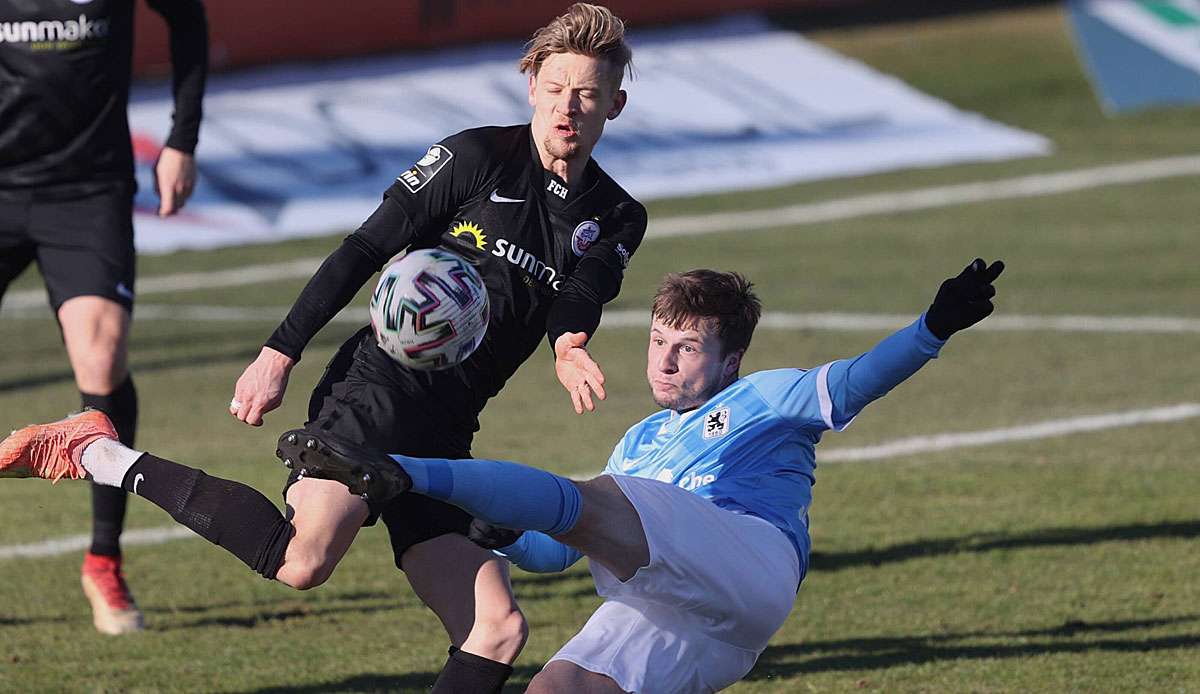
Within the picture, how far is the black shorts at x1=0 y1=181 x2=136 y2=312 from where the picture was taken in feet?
22.3

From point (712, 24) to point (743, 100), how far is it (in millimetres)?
1777

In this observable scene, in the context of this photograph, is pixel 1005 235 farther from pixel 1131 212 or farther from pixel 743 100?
pixel 743 100

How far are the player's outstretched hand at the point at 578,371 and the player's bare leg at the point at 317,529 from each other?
2.20ft

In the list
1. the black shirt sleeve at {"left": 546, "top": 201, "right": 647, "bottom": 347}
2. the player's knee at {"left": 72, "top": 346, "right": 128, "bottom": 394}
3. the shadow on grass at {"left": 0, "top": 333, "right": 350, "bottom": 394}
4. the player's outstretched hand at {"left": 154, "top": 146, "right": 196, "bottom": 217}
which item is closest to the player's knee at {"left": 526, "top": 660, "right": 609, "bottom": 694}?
the black shirt sleeve at {"left": 546, "top": 201, "right": 647, "bottom": 347}

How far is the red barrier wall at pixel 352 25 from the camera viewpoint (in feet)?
64.6

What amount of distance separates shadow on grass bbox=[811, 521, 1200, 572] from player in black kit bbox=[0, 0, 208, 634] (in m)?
2.89

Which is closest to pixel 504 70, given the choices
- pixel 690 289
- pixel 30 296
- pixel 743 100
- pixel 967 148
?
pixel 743 100

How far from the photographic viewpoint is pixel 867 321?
1336 cm

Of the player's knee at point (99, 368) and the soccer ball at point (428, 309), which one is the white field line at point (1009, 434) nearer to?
the player's knee at point (99, 368)

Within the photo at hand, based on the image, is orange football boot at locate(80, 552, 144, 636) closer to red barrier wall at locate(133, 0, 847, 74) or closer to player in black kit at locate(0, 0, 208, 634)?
player in black kit at locate(0, 0, 208, 634)

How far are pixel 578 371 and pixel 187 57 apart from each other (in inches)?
124

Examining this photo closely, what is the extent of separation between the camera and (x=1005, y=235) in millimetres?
16672

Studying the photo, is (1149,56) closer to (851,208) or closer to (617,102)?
(851,208)

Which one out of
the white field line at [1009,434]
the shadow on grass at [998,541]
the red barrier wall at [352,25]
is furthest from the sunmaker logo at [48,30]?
the red barrier wall at [352,25]
